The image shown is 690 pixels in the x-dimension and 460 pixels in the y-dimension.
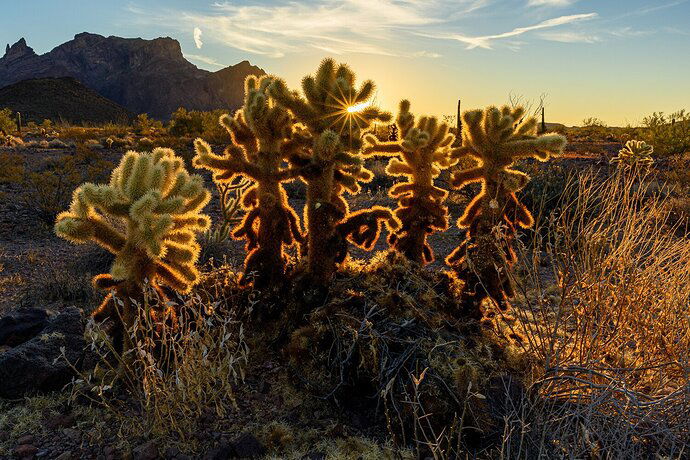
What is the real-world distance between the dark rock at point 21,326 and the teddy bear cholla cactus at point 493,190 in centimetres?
350

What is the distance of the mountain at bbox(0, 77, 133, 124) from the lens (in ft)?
178

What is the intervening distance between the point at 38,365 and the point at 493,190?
363 centimetres

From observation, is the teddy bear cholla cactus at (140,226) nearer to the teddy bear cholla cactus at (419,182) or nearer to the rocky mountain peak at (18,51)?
the teddy bear cholla cactus at (419,182)

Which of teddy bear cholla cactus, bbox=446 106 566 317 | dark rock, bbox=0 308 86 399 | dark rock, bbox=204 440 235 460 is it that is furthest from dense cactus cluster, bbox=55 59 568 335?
dark rock, bbox=204 440 235 460

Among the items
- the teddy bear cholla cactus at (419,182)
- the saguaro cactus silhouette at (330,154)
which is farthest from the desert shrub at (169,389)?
the teddy bear cholla cactus at (419,182)

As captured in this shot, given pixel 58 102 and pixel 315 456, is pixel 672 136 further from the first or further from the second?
pixel 58 102

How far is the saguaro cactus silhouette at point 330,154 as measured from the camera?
12.4 feet

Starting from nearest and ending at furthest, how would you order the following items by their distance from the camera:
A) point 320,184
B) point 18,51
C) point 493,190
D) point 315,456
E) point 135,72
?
1. point 315,456
2. point 320,184
3. point 493,190
4. point 135,72
5. point 18,51

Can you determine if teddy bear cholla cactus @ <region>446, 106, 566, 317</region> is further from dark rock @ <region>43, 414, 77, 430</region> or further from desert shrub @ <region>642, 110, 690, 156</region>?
desert shrub @ <region>642, 110, 690, 156</region>

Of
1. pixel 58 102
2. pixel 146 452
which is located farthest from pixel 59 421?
pixel 58 102

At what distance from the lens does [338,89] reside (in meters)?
3.77

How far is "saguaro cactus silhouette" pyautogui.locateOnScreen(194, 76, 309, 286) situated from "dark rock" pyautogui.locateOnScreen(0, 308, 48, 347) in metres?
1.82

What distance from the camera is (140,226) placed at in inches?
124

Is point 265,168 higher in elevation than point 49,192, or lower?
higher
